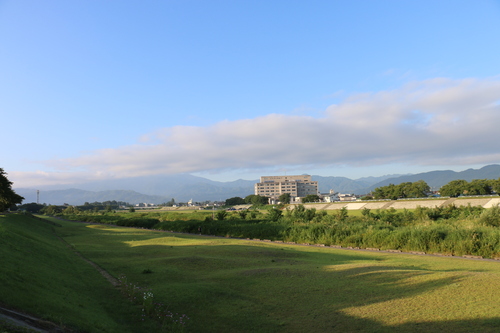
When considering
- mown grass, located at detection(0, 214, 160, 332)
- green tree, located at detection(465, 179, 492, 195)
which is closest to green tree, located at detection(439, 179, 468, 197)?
green tree, located at detection(465, 179, 492, 195)

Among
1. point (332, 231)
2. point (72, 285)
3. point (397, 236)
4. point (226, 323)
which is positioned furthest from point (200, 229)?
point (226, 323)

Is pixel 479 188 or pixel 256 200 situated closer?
pixel 479 188

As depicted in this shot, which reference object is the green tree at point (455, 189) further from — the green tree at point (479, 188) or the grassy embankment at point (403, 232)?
the grassy embankment at point (403, 232)

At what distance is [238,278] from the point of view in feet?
40.9

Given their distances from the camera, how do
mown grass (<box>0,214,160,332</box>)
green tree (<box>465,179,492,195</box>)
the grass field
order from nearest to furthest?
mown grass (<box>0,214,160,332</box>)
the grass field
green tree (<box>465,179,492,195</box>)

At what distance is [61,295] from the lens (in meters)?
9.08

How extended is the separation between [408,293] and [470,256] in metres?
14.6

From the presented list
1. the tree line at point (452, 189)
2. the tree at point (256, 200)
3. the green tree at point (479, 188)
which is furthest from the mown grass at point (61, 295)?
the tree at point (256, 200)

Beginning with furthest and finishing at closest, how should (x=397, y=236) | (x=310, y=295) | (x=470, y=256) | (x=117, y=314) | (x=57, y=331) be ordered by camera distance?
(x=397, y=236), (x=470, y=256), (x=310, y=295), (x=117, y=314), (x=57, y=331)

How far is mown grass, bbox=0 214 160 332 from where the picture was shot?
23.5 feet

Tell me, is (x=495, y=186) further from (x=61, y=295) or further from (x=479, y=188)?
(x=61, y=295)

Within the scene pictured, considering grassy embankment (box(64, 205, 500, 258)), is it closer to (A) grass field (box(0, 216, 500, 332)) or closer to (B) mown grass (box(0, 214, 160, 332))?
(A) grass field (box(0, 216, 500, 332))

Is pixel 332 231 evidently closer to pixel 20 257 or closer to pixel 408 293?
pixel 408 293


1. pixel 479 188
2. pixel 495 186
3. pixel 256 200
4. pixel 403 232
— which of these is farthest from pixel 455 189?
pixel 256 200
